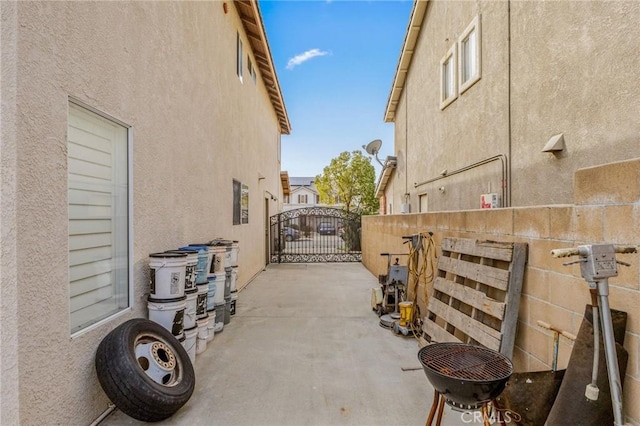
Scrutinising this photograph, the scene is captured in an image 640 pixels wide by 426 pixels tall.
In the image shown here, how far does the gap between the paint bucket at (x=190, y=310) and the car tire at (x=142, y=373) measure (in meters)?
0.61

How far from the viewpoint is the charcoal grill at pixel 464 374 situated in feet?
5.60

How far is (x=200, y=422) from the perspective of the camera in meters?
2.49

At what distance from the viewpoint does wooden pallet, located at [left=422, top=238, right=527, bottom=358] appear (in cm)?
260

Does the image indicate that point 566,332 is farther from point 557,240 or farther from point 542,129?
point 542,129

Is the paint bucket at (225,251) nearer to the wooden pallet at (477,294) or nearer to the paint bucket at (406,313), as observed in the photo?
the paint bucket at (406,313)

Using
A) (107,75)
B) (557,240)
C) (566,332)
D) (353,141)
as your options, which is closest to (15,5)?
(107,75)

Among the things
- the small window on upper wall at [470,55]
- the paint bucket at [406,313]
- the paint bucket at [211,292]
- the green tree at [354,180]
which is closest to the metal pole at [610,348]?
the paint bucket at [406,313]

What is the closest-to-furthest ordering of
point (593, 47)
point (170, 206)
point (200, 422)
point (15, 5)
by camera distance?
point (15, 5), point (200, 422), point (593, 47), point (170, 206)

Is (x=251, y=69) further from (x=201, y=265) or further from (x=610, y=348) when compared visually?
(x=610, y=348)

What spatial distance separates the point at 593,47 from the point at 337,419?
4511 millimetres

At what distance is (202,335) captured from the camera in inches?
152

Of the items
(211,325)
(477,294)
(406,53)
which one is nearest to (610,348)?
(477,294)

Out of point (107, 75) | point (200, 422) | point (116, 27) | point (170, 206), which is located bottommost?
point (200, 422)

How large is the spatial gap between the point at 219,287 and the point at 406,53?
8.96 metres
